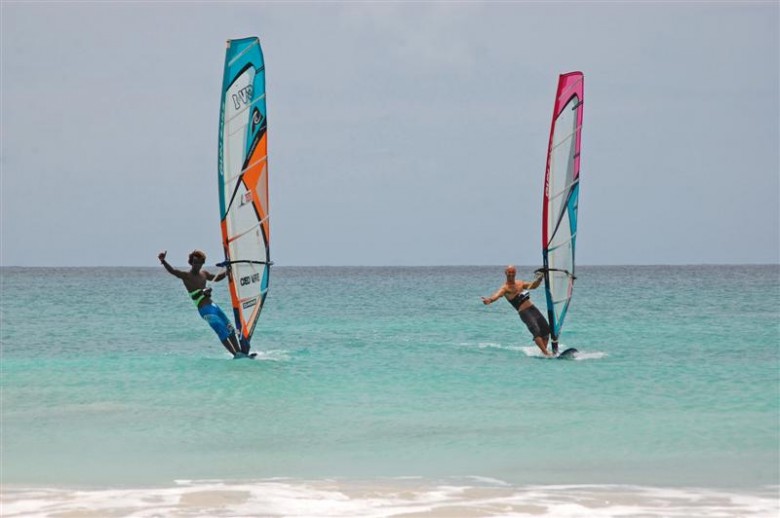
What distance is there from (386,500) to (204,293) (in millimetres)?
7941

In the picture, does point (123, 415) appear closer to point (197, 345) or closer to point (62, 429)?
point (62, 429)

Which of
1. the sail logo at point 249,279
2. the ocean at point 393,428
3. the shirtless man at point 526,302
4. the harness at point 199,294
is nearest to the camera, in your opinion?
the ocean at point 393,428

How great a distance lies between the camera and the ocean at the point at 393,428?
7.63 metres

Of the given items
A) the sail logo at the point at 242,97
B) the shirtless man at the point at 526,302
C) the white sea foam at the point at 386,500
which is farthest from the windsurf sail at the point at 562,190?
the white sea foam at the point at 386,500

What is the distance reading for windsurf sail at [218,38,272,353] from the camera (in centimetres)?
1526

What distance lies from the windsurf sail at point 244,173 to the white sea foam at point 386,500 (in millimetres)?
7335

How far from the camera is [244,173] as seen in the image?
50.4 ft

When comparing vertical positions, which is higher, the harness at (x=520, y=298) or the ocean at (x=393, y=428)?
the harness at (x=520, y=298)

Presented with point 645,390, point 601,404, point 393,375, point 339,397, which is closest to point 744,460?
point 601,404

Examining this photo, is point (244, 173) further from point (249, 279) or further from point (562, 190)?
point (562, 190)

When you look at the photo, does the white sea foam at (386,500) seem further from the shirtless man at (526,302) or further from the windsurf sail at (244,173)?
the windsurf sail at (244,173)

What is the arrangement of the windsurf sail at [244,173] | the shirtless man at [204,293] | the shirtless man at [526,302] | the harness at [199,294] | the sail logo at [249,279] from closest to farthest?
the shirtless man at [204,293], the harness at [199,294], the shirtless man at [526,302], the windsurf sail at [244,173], the sail logo at [249,279]

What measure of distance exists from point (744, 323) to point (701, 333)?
3.73 meters

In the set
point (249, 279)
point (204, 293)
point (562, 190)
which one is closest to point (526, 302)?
point (562, 190)
